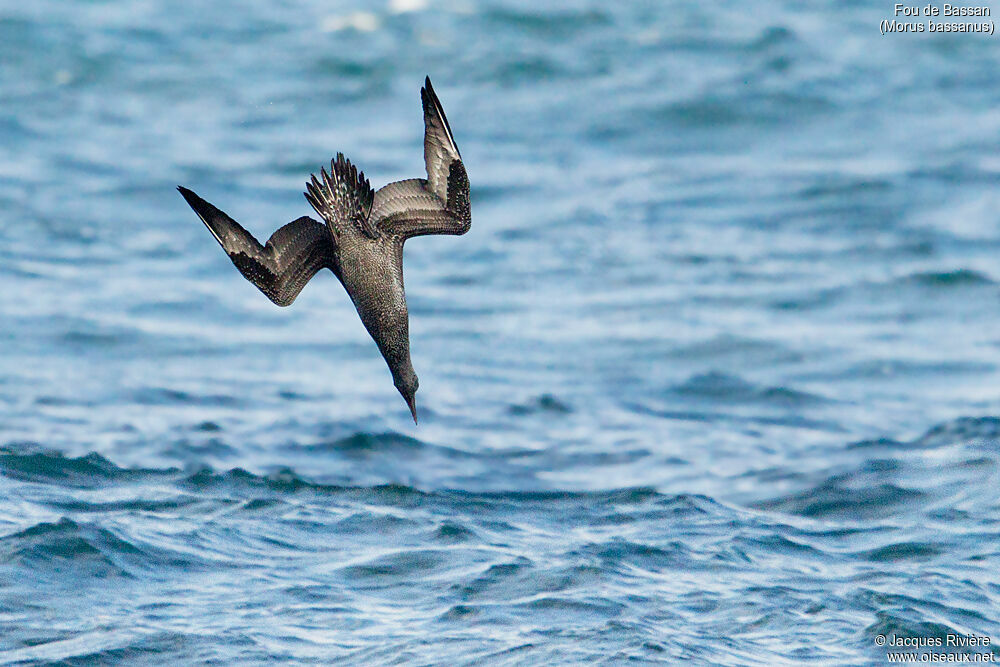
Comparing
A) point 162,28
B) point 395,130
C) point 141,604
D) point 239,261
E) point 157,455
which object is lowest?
point 141,604

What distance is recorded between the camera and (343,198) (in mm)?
7660

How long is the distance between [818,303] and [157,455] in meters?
9.11

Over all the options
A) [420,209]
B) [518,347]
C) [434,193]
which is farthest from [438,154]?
[518,347]

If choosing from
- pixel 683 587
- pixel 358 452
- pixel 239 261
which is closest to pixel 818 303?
pixel 358 452

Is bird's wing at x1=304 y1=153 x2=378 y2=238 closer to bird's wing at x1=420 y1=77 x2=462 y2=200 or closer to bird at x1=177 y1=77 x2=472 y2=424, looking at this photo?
bird at x1=177 y1=77 x2=472 y2=424

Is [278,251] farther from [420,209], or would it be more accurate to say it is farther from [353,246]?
[420,209]

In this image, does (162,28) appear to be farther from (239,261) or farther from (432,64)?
(239,261)

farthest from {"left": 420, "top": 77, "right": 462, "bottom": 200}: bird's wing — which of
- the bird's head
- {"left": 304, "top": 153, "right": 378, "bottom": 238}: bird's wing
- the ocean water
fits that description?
the ocean water

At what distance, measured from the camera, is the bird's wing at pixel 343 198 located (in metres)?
7.57

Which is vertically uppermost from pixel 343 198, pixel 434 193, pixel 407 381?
pixel 434 193

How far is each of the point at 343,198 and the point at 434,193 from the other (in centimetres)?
70

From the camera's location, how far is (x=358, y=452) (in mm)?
14578

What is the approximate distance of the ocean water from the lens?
34.8 ft

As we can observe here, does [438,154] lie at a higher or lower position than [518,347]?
higher
